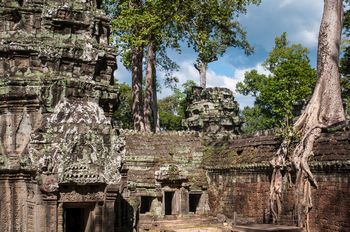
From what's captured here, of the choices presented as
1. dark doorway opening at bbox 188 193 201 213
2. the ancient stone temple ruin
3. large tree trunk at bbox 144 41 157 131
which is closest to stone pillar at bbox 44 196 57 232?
the ancient stone temple ruin

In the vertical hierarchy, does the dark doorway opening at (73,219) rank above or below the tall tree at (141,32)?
below

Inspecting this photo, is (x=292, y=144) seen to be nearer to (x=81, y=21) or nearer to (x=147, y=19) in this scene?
(x=81, y=21)

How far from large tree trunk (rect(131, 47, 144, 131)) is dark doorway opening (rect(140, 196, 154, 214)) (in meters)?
4.42

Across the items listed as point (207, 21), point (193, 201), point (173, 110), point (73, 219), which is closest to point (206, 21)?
point (207, 21)

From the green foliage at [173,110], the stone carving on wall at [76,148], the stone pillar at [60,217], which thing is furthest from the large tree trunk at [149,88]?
the green foliage at [173,110]

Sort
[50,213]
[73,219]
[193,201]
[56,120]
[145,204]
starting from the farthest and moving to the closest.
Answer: [193,201]
[145,204]
[73,219]
[56,120]
[50,213]

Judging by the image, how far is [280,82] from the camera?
30.2m

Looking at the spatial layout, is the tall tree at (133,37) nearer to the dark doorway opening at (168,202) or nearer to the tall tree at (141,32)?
the tall tree at (141,32)

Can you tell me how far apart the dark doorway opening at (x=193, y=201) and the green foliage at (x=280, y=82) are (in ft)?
30.6

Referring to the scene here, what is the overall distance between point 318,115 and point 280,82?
54.0 feet

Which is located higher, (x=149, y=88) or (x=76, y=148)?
(x=149, y=88)

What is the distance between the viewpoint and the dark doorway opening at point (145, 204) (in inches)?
716

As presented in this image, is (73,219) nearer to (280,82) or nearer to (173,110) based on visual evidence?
(280,82)

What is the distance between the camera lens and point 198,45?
22.0 m
